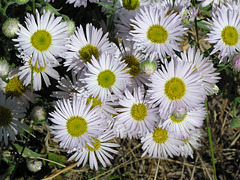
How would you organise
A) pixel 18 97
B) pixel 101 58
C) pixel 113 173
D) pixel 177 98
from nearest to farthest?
pixel 101 58 → pixel 177 98 → pixel 18 97 → pixel 113 173

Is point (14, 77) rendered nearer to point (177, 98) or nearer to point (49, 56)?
point (49, 56)

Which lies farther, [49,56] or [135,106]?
[135,106]

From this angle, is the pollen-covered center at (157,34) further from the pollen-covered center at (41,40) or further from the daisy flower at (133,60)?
the pollen-covered center at (41,40)

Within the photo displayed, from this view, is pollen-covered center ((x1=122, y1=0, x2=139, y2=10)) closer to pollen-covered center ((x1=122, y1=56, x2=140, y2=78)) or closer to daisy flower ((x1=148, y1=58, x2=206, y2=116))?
pollen-covered center ((x1=122, y1=56, x2=140, y2=78))

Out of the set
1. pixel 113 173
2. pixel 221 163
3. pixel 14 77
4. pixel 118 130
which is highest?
pixel 14 77

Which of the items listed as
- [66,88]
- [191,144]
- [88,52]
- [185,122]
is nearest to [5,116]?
[66,88]

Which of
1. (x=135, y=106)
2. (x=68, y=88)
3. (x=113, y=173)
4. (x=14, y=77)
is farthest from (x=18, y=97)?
(x=113, y=173)

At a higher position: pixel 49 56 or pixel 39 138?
pixel 49 56
